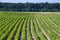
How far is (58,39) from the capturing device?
2039 centimetres

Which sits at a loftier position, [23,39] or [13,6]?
[23,39]

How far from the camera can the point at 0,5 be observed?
156 meters

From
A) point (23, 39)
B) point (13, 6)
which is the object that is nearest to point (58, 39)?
point (23, 39)

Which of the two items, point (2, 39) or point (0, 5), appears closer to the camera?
point (2, 39)

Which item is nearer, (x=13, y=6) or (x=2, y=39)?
(x=2, y=39)

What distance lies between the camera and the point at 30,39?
20.2 metres

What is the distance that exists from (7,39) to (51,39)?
4364mm

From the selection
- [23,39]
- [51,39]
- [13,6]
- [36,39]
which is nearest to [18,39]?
[23,39]

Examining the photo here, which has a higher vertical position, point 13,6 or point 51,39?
point 51,39

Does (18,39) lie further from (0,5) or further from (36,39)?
(0,5)

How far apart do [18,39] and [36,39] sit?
1768 mm

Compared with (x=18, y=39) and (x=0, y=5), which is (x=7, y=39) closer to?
(x=18, y=39)

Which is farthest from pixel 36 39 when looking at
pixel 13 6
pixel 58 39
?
pixel 13 6

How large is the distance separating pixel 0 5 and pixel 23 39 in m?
138
